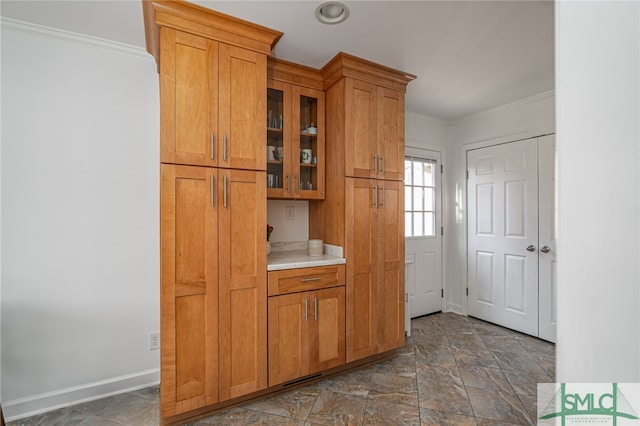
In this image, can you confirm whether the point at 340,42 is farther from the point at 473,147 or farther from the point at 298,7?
the point at 473,147

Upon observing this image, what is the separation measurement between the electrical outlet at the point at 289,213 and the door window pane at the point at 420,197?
151 cm

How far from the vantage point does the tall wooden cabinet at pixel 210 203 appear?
1.68 meters

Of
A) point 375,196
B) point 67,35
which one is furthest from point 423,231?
point 67,35

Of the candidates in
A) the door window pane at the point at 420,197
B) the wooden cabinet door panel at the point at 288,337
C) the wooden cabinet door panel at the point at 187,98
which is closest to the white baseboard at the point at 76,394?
the wooden cabinet door panel at the point at 288,337

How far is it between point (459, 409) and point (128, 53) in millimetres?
3386

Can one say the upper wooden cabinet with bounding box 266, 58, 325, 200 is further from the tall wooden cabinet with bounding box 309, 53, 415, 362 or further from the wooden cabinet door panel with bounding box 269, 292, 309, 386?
the wooden cabinet door panel with bounding box 269, 292, 309, 386

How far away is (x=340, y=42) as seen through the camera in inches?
80.8

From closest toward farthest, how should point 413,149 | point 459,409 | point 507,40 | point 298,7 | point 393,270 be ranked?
point 298,7
point 459,409
point 507,40
point 393,270
point 413,149

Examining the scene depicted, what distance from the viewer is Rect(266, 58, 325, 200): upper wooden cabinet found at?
2.27 m

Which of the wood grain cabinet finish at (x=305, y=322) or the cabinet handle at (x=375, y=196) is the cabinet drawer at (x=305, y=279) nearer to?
the wood grain cabinet finish at (x=305, y=322)

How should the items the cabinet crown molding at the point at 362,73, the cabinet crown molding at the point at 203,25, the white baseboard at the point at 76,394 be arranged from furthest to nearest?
the cabinet crown molding at the point at 362,73, the white baseboard at the point at 76,394, the cabinet crown molding at the point at 203,25

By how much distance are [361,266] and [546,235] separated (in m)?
2.03

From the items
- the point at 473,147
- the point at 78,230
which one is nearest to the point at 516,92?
the point at 473,147

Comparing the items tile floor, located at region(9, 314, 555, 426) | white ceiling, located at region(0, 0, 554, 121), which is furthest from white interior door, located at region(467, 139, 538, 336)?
white ceiling, located at region(0, 0, 554, 121)
